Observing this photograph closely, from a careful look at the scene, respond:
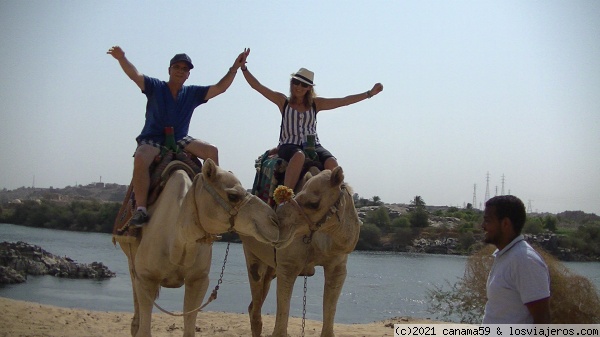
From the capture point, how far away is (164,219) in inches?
238

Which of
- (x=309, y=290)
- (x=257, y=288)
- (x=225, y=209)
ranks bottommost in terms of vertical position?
(x=309, y=290)

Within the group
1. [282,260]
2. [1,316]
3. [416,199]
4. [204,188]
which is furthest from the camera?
[416,199]

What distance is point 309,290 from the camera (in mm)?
24828

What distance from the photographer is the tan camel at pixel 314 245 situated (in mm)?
5641

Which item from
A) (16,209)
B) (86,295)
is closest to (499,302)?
(86,295)

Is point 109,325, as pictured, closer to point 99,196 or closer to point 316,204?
point 316,204

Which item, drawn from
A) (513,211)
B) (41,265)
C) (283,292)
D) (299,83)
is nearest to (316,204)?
(283,292)

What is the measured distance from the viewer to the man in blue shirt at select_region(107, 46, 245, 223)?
7.00 metres

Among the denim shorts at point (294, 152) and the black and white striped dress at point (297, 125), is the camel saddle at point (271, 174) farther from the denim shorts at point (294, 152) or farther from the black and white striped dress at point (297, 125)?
the black and white striped dress at point (297, 125)

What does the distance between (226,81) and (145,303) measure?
9.20 ft

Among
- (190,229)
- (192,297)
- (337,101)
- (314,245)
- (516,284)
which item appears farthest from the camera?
(337,101)

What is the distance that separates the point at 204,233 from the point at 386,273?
29.6 metres

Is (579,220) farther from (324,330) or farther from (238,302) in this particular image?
(324,330)

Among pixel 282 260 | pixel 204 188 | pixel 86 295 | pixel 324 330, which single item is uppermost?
pixel 204 188
